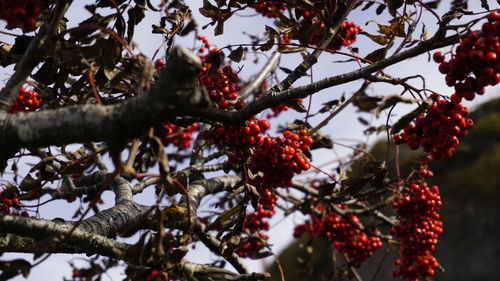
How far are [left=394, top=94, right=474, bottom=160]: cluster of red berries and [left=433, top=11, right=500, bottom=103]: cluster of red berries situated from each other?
7 centimetres

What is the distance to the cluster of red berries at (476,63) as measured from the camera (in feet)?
4.59

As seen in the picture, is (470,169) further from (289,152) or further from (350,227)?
(289,152)

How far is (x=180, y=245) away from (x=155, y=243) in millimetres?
155

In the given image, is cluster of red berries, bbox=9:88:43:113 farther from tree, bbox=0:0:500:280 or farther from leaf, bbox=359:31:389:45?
leaf, bbox=359:31:389:45

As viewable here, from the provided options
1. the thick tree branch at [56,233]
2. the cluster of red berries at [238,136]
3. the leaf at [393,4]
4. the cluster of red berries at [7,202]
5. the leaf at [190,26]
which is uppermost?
the leaf at [393,4]

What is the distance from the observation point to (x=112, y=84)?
1534mm

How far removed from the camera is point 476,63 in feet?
4.65

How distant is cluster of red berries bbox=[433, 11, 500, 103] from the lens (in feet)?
4.59

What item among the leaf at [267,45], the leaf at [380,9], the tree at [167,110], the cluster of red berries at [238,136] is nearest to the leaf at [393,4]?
the tree at [167,110]

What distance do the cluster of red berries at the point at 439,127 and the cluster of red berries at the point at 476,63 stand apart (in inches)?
2.8

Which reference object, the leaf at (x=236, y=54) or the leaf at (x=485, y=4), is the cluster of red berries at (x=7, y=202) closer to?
the leaf at (x=236, y=54)

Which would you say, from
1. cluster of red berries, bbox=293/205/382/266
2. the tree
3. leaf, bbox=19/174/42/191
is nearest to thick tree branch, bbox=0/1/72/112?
the tree

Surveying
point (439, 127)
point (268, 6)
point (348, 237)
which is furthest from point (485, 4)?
point (348, 237)

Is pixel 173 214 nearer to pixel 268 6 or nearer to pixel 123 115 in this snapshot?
pixel 123 115
